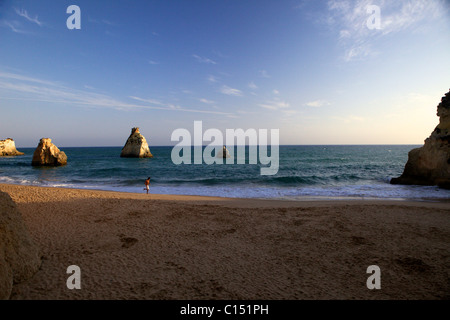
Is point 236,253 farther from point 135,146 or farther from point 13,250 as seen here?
point 135,146

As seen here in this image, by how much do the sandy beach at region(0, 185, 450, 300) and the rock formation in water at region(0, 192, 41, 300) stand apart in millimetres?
220

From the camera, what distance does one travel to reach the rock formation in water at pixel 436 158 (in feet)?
58.3

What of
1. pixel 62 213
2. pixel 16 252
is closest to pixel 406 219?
pixel 16 252

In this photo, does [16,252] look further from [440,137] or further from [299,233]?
[440,137]

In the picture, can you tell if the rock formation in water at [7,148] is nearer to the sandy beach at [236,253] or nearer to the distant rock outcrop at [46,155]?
the distant rock outcrop at [46,155]

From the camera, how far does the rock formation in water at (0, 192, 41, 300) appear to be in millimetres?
3693

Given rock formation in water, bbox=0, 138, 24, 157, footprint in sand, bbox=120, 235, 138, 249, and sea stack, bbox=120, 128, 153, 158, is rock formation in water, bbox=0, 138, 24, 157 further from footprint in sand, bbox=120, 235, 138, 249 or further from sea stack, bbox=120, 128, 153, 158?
footprint in sand, bbox=120, 235, 138, 249

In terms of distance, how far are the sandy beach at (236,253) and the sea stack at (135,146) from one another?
175ft

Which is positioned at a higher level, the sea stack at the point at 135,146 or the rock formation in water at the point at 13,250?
the sea stack at the point at 135,146

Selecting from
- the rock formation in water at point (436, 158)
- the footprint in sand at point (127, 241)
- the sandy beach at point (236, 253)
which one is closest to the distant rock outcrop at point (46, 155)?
the sandy beach at point (236, 253)

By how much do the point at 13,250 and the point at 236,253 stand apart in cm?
487

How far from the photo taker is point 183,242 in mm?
6215

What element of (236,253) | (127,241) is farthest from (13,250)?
(236,253)

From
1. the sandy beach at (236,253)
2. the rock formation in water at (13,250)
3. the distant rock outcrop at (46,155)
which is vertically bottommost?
the sandy beach at (236,253)
